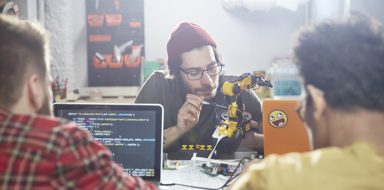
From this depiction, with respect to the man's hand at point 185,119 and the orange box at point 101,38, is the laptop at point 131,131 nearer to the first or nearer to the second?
the man's hand at point 185,119

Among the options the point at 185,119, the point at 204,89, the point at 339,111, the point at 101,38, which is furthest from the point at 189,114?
the point at 101,38

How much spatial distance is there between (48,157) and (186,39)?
115 centimetres

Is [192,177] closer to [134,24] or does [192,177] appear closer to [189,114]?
[189,114]

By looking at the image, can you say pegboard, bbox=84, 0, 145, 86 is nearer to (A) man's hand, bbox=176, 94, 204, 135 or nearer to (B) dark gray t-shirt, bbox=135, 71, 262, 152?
(B) dark gray t-shirt, bbox=135, 71, 262, 152

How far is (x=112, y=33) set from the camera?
306 centimetres

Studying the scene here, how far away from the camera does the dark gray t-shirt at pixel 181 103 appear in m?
1.56

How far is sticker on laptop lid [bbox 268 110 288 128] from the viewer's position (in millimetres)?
1327

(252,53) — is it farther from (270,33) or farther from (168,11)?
(168,11)

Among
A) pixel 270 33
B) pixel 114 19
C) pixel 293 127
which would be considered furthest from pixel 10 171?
pixel 270 33

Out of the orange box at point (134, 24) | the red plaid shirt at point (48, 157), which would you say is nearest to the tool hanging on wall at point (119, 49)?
the orange box at point (134, 24)

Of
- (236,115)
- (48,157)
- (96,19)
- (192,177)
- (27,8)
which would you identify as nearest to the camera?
(48,157)

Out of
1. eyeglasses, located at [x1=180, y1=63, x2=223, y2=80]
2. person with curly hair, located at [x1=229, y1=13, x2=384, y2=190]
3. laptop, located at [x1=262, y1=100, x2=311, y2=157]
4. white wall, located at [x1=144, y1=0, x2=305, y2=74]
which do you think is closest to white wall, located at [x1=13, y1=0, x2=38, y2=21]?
white wall, located at [x1=144, y1=0, x2=305, y2=74]

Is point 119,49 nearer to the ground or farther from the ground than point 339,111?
farther from the ground

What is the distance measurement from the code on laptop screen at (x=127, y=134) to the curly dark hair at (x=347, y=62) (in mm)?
646
